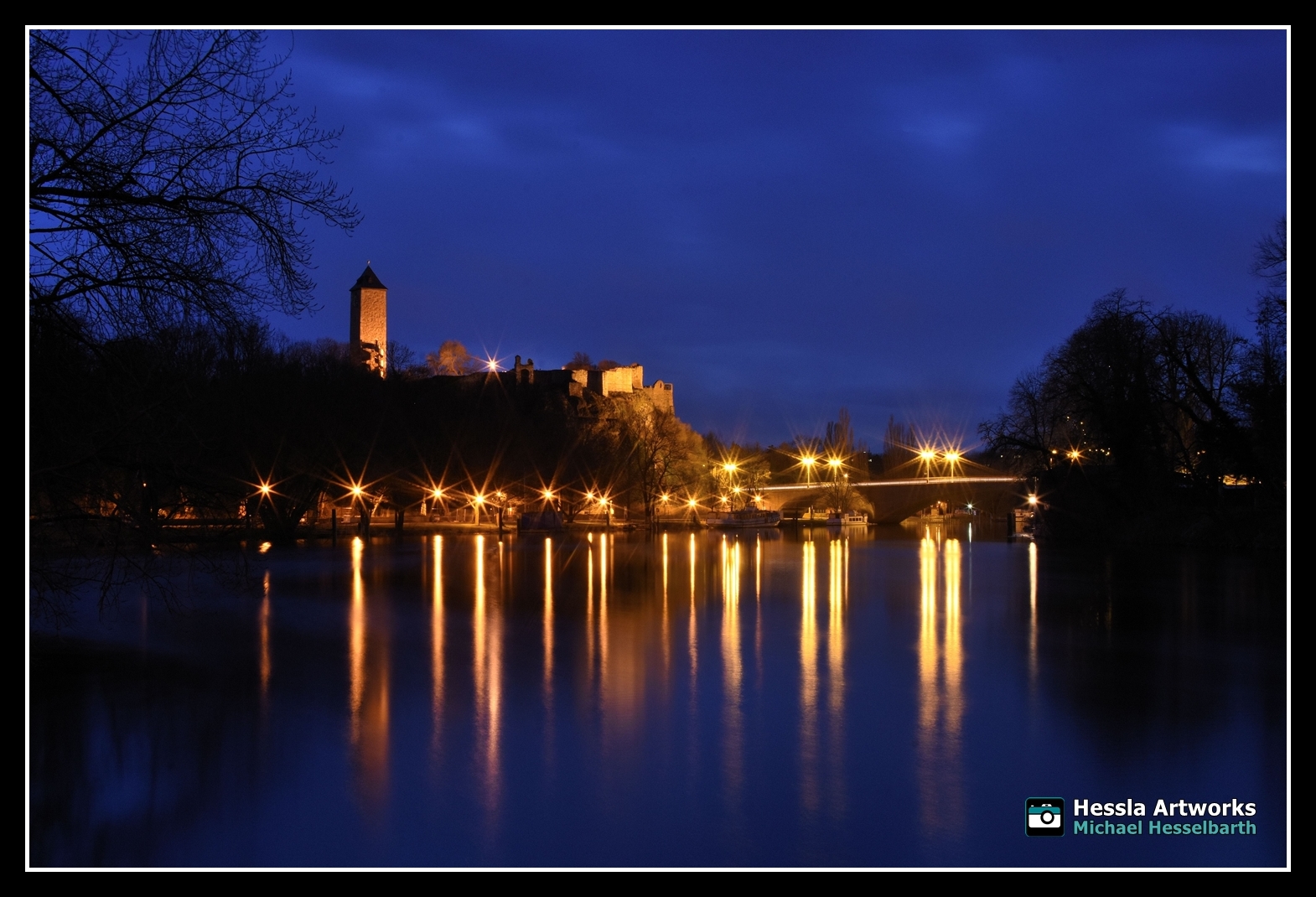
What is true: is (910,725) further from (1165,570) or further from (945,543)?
(945,543)

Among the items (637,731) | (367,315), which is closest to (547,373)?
(367,315)

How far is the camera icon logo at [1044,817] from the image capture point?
7488 millimetres

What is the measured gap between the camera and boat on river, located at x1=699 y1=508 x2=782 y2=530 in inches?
2721

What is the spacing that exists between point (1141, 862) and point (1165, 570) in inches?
1050

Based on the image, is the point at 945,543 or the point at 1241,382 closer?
the point at 1241,382

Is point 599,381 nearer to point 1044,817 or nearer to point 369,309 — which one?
point 369,309

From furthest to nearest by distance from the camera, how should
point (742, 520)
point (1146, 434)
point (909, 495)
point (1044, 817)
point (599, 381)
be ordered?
1. point (599, 381)
2. point (909, 495)
3. point (742, 520)
4. point (1146, 434)
5. point (1044, 817)

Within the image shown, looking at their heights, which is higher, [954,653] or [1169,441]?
[1169,441]

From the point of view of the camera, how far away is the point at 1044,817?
24.9 feet

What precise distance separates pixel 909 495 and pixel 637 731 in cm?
6895

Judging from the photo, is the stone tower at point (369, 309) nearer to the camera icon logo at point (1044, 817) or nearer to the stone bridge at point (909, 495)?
the stone bridge at point (909, 495)

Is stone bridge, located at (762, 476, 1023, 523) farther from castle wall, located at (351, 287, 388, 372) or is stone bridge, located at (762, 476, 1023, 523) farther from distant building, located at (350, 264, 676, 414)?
castle wall, located at (351, 287, 388, 372)

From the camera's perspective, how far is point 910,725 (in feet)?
34.6
